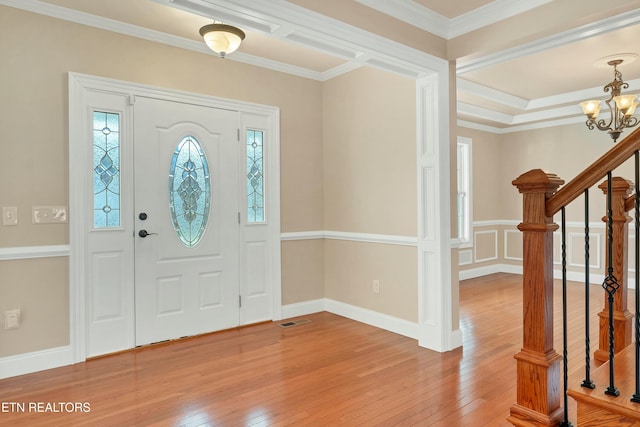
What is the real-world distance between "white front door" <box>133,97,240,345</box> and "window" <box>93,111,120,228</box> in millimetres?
156

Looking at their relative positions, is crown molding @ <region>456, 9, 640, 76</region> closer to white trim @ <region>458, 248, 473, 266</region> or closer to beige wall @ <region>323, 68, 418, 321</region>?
beige wall @ <region>323, 68, 418, 321</region>

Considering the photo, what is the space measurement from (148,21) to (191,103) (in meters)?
0.75

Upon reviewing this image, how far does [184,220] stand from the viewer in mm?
3795

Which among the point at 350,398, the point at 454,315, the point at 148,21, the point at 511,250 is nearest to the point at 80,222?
the point at 148,21

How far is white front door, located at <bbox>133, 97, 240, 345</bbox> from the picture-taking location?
11.7 feet

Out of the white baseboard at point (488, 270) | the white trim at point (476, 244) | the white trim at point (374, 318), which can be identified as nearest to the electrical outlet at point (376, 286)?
the white trim at point (374, 318)

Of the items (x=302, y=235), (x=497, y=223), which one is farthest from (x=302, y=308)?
(x=497, y=223)

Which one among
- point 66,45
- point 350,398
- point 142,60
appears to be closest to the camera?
point 350,398

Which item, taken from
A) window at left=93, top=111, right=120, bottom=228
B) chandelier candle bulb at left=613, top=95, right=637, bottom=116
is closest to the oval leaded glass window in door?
window at left=93, top=111, right=120, bottom=228

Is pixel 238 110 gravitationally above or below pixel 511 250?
above

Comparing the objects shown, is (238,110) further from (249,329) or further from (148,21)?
(249,329)

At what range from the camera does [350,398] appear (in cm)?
263

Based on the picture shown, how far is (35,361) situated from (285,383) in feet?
6.22

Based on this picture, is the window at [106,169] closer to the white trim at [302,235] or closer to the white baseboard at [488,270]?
the white trim at [302,235]
